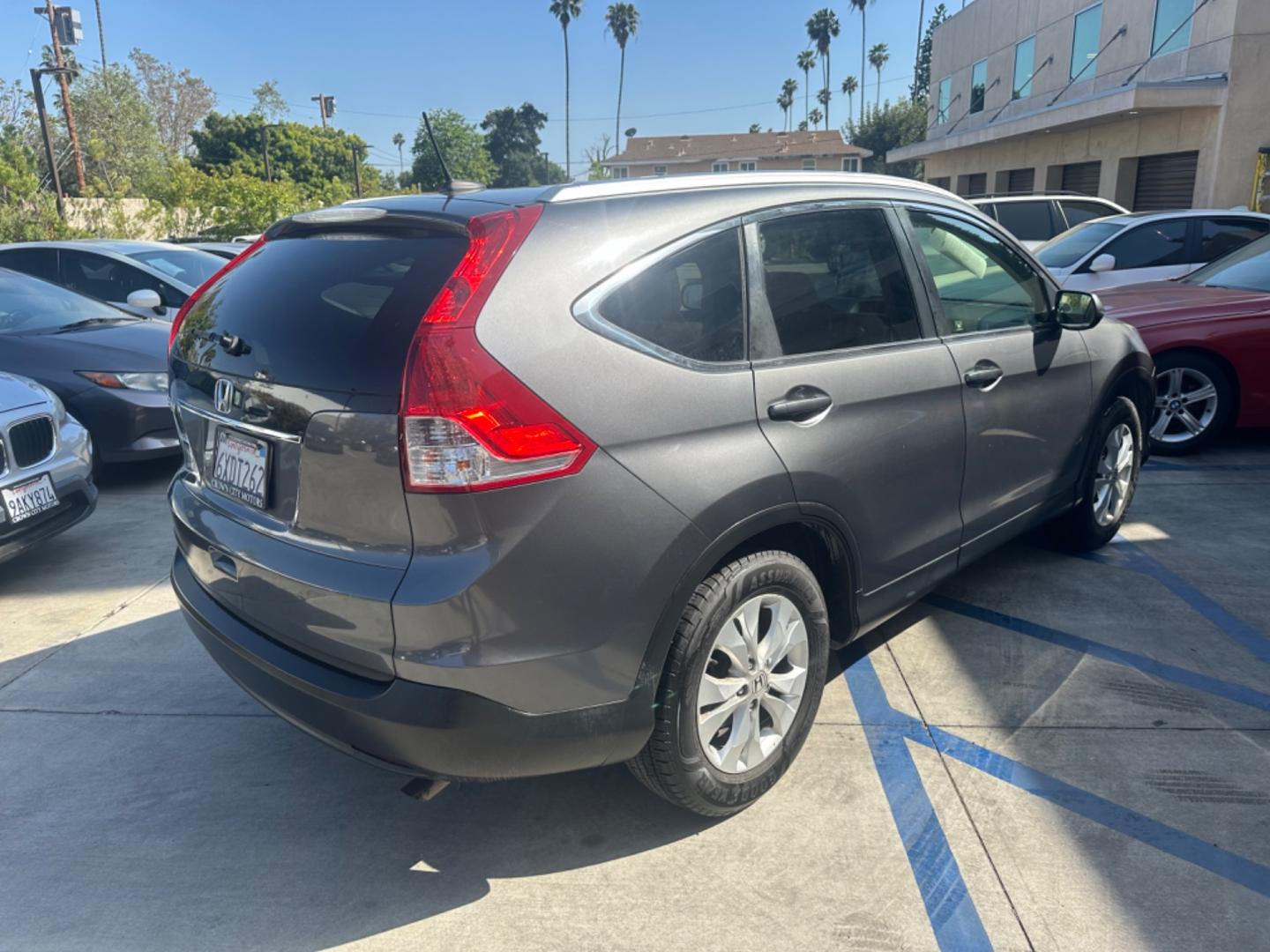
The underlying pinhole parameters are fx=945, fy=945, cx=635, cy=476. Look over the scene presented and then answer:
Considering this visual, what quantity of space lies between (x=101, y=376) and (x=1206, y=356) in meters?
7.34

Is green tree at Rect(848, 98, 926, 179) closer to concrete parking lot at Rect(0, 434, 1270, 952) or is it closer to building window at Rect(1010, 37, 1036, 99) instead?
building window at Rect(1010, 37, 1036, 99)

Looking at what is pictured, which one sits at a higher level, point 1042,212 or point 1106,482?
point 1042,212

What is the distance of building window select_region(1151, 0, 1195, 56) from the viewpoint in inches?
782

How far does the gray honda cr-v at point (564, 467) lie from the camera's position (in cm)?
219

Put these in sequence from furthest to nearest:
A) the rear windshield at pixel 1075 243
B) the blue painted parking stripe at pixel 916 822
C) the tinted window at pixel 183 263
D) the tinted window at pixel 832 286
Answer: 1. the rear windshield at pixel 1075 243
2. the tinted window at pixel 183 263
3. the tinted window at pixel 832 286
4. the blue painted parking stripe at pixel 916 822

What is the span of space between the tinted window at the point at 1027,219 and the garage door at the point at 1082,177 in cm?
1248

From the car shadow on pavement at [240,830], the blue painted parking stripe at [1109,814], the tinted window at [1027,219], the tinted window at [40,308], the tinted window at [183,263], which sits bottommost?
the car shadow on pavement at [240,830]

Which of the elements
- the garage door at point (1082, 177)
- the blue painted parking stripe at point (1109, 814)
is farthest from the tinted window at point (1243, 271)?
the garage door at point (1082, 177)

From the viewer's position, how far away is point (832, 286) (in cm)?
302

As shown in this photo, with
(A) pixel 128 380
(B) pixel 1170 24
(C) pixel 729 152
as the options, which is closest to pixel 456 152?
(C) pixel 729 152

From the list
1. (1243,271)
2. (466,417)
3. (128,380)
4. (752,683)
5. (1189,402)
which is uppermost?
(1243,271)

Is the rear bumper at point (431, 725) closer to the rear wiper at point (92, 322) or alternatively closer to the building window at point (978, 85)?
the rear wiper at point (92, 322)

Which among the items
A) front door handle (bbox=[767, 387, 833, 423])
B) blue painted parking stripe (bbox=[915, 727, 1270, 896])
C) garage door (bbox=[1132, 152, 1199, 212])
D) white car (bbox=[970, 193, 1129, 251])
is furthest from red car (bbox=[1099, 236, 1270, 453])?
garage door (bbox=[1132, 152, 1199, 212])

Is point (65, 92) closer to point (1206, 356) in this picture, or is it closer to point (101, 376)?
point (101, 376)
